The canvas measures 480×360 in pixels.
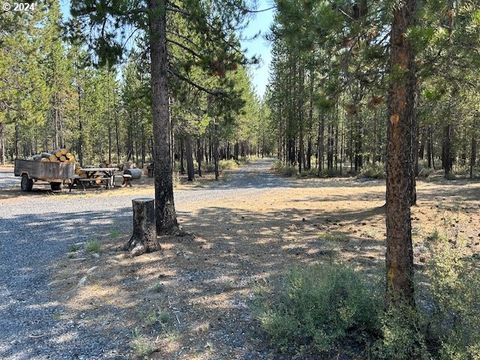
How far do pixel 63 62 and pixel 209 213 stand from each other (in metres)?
23.6

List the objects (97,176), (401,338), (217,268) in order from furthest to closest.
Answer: (97,176) < (217,268) < (401,338)

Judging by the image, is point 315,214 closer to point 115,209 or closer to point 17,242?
point 115,209

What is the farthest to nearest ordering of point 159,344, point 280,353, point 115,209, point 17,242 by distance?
point 115,209, point 17,242, point 159,344, point 280,353

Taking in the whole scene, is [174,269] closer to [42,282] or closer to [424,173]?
[42,282]

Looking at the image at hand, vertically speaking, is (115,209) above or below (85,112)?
below

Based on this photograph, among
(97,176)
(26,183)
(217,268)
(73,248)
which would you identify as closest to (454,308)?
(217,268)

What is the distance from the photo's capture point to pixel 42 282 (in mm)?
5039

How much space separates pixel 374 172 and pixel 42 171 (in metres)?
18.5

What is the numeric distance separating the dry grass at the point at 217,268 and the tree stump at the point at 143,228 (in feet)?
0.65

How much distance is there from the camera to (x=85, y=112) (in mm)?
33719

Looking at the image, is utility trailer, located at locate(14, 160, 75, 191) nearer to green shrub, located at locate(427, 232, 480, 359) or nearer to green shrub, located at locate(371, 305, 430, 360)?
green shrub, located at locate(371, 305, 430, 360)

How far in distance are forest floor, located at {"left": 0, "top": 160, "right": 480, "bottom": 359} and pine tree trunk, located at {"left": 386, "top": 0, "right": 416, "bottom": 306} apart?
1.31 metres

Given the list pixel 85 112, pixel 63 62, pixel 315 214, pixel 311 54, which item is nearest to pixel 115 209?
pixel 315 214

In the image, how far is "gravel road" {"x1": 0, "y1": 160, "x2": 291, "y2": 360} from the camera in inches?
136
